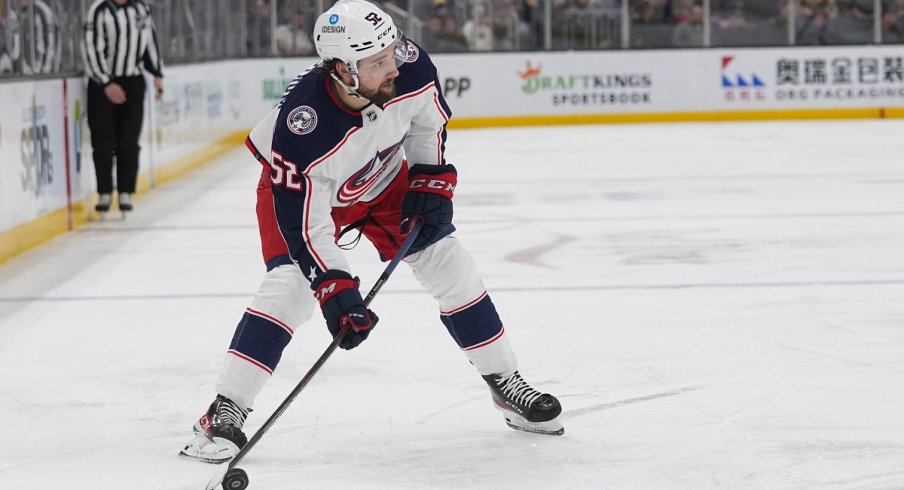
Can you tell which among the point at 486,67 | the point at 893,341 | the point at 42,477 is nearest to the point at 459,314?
the point at 42,477

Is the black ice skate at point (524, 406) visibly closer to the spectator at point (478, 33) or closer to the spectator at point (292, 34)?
the spectator at point (292, 34)

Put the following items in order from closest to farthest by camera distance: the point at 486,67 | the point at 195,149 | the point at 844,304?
the point at 844,304, the point at 195,149, the point at 486,67

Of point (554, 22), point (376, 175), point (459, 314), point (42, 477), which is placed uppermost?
point (554, 22)

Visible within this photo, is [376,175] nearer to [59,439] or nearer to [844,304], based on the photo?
[59,439]

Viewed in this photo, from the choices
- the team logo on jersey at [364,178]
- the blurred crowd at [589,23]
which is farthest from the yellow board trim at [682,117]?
the team logo on jersey at [364,178]

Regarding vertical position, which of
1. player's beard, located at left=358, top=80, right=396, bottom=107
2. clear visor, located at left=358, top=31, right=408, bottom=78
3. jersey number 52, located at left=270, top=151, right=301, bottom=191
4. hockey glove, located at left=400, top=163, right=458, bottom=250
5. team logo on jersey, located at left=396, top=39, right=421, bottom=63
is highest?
team logo on jersey, located at left=396, top=39, right=421, bottom=63

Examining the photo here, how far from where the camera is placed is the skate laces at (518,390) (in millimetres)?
3023

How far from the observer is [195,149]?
10.7 metres

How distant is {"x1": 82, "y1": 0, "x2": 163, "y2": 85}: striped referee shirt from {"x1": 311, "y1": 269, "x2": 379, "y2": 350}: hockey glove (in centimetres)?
476

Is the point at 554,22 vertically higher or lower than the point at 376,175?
higher

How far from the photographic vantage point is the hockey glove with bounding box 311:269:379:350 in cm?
263

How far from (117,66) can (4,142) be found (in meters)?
1.34

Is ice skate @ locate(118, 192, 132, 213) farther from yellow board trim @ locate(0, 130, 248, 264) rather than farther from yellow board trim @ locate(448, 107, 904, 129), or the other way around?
yellow board trim @ locate(448, 107, 904, 129)

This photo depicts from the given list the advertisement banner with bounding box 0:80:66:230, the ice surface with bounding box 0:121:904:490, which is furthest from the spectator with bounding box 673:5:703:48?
the advertisement banner with bounding box 0:80:66:230
